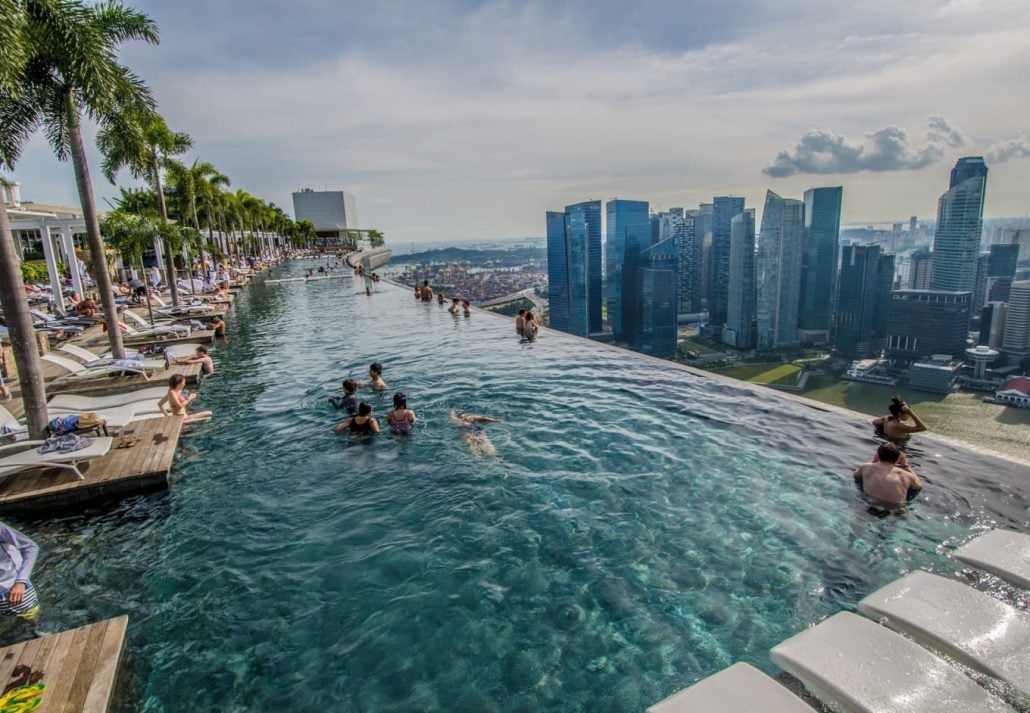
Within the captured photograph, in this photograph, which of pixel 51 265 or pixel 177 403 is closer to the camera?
pixel 177 403

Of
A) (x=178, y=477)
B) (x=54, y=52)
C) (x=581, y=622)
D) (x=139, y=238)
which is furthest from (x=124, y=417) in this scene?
(x=139, y=238)

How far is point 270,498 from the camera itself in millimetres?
7328

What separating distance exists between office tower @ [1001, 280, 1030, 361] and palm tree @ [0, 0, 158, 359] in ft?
208

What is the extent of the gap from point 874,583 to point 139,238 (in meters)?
25.9

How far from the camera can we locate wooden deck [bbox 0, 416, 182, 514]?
6.86 m

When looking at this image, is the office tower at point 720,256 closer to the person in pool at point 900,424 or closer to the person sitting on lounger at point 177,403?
the person in pool at point 900,424

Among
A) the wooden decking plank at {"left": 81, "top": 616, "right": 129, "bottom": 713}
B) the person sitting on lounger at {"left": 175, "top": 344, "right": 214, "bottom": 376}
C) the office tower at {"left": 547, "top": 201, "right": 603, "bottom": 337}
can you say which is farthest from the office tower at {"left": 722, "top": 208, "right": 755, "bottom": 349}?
the wooden decking plank at {"left": 81, "top": 616, "right": 129, "bottom": 713}

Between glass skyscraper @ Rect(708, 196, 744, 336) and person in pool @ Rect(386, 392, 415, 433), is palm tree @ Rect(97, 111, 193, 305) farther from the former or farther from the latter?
glass skyscraper @ Rect(708, 196, 744, 336)

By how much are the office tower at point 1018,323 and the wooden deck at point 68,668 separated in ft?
209

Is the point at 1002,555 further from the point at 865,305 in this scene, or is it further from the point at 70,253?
the point at 865,305

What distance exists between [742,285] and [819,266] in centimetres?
1258

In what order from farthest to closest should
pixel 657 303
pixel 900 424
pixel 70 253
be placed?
1. pixel 657 303
2. pixel 70 253
3. pixel 900 424

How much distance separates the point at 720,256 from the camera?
8412 cm

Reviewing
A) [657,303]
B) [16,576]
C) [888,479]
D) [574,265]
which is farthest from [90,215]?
[574,265]
